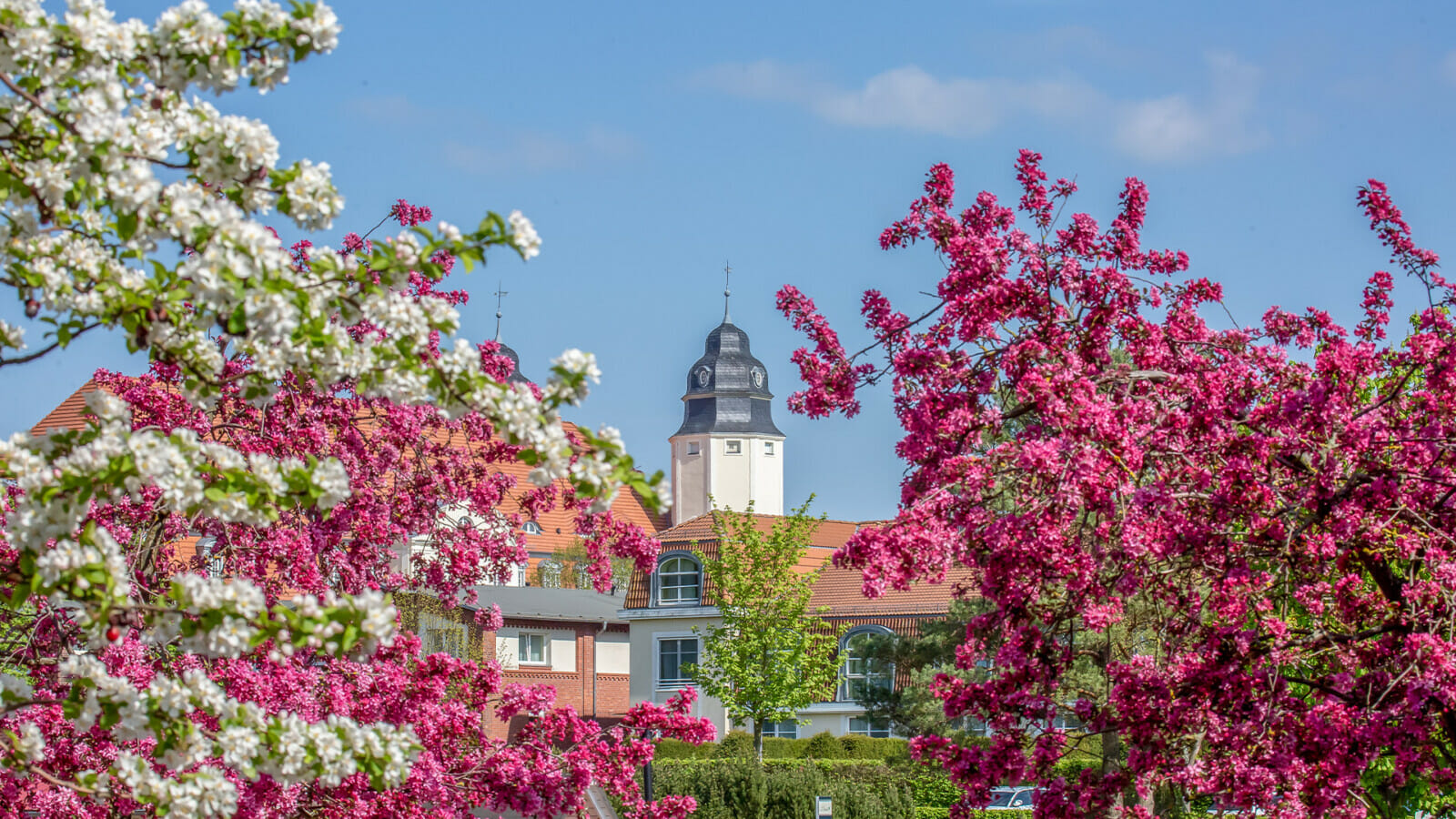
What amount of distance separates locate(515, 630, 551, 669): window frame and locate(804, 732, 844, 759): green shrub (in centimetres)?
1554

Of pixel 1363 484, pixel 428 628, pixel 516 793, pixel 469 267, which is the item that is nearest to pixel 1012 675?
pixel 1363 484

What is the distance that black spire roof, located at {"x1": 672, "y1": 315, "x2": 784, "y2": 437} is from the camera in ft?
275

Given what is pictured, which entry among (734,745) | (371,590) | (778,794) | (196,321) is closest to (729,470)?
A: (734,745)

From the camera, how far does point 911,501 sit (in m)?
7.66

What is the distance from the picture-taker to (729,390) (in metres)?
84.1

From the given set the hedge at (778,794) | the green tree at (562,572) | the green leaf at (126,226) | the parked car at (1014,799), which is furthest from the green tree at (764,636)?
the green leaf at (126,226)

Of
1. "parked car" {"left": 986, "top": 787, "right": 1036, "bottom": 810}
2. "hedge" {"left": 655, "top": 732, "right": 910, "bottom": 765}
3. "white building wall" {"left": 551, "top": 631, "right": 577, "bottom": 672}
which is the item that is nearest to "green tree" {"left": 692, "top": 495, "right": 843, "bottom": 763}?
"hedge" {"left": 655, "top": 732, "right": 910, "bottom": 765}

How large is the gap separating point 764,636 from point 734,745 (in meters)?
3.62

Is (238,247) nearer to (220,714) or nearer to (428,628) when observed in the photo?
(220,714)

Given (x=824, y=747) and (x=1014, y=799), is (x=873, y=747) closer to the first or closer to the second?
(x=824, y=747)

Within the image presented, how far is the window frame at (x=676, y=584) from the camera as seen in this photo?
4819 cm

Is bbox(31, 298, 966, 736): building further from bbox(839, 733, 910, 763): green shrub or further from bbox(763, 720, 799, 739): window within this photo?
bbox(839, 733, 910, 763): green shrub

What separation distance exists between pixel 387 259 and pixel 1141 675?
4.44 m

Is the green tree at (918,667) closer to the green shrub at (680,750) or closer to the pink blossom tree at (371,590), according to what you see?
the green shrub at (680,750)
